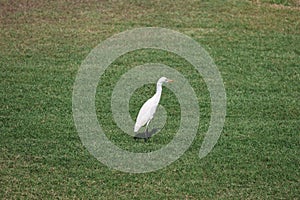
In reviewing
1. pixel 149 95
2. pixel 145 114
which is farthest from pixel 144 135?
pixel 149 95

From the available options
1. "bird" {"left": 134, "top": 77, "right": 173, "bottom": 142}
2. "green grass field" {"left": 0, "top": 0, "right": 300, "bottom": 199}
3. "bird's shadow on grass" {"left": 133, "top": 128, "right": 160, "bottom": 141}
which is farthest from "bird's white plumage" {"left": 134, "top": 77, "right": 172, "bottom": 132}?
"green grass field" {"left": 0, "top": 0, "right": 300, "bottom": 199}

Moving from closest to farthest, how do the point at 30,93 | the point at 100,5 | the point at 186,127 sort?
the point at 186,127 → the point at 30,93 → the point at 100,5

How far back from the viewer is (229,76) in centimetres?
895

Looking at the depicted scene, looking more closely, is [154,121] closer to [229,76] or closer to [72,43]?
[229,76]

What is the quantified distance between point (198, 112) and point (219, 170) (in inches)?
52.4

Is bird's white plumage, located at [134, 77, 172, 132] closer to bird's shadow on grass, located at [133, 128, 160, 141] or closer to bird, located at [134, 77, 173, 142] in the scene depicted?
bird, located at [134, 77, 173, 142]

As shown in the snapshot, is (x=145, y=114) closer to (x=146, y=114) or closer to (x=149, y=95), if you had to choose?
(x=146, y=114)

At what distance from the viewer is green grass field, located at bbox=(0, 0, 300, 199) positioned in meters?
6.73

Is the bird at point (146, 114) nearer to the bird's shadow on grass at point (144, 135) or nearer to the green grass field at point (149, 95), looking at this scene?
the bird's shadow on grass at point (144, 135)

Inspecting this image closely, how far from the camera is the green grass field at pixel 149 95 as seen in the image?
6.73 m

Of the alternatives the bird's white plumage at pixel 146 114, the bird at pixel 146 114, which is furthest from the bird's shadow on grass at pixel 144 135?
the bird's white plumage at pixel 146 114

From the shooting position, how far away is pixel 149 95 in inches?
333

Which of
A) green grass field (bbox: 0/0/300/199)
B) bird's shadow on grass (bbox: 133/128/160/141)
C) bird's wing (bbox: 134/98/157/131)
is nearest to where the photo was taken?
green grass field (bbox: 0/0/300/199)

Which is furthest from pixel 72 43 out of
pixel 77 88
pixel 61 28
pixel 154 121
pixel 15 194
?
pixel 15 194
